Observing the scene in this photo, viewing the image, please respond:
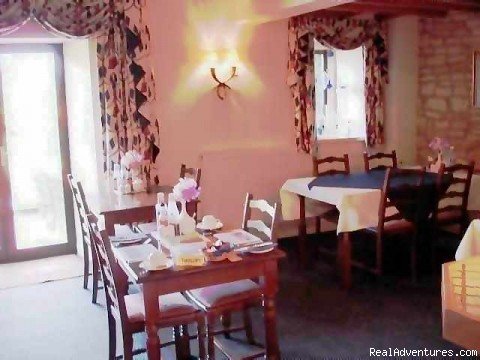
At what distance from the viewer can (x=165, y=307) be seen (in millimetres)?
2891

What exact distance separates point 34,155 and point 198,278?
322 centimetres

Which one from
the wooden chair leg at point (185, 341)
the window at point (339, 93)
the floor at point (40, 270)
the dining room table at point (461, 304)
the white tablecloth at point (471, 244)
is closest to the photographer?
the dining room table at point (461, 304)

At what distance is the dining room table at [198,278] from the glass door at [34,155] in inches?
107

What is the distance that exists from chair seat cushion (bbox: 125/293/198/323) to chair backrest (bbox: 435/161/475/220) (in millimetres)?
2442

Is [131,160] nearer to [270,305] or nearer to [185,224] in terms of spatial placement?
[185,224]

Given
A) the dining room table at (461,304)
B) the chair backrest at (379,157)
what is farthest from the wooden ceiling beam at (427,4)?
the dining room table at (461,304)

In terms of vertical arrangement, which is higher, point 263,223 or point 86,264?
point 263,223

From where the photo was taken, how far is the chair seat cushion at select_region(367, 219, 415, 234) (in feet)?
14.6

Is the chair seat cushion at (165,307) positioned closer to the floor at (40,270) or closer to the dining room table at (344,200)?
the dining room table at (344,200)

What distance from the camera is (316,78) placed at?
626 centimetres

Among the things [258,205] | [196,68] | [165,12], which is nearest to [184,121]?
[196,68]

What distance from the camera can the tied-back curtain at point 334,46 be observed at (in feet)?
18.6

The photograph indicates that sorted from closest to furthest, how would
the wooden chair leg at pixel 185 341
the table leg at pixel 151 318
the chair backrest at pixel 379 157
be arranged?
the table leg at pixel 151 318 < the wooden chair leg at pixel 185 341 < the chair backrest at pixel 379 157

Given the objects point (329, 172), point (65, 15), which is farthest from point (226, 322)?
point (65, 15)
